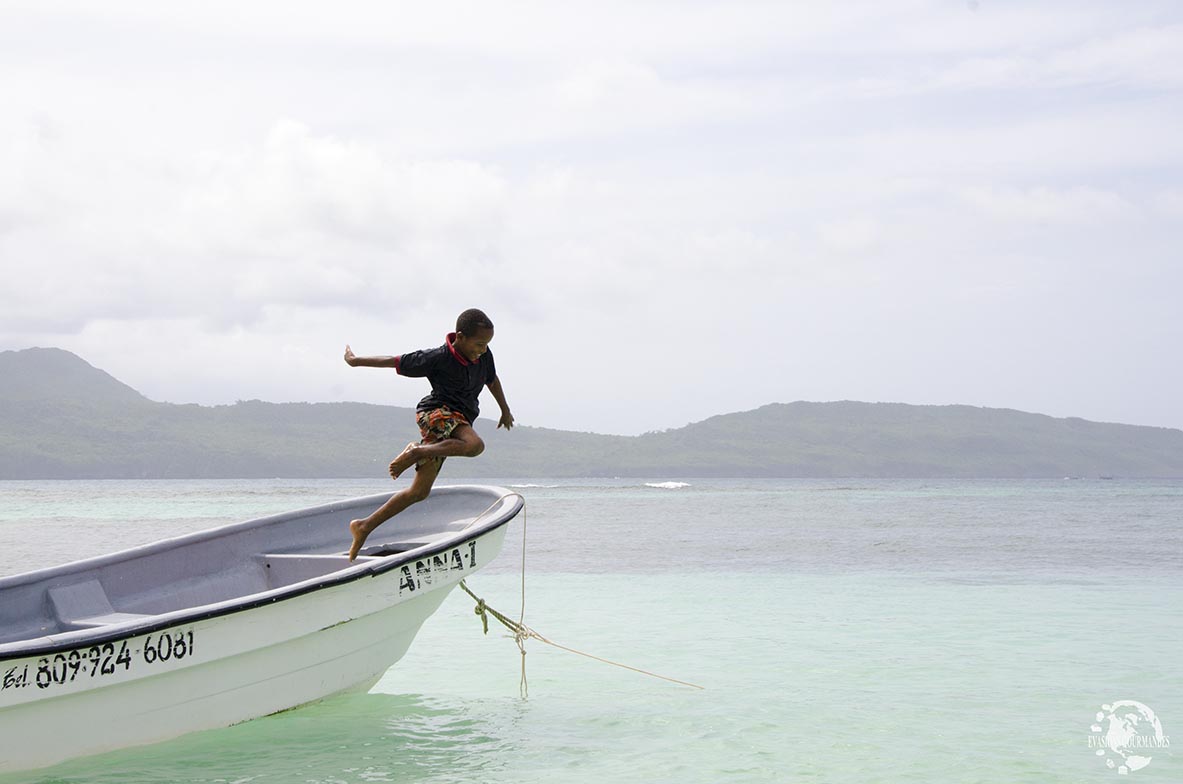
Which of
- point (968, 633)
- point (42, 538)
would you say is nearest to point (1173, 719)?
point (968, 633)

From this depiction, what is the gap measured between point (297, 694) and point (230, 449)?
162195 millimetres

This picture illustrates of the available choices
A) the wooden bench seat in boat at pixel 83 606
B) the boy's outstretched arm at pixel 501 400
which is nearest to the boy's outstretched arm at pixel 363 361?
the boy's outstretched arm at pixel 501 400

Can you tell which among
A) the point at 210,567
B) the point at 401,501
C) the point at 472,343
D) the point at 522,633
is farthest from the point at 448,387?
the point at 210,567

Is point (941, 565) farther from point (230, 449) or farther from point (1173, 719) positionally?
point (230, 449)

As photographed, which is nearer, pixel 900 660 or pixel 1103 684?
pixel 1103 684

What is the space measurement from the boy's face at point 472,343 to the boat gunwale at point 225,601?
1.04 m

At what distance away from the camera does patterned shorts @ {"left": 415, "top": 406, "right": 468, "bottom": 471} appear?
22.3ft

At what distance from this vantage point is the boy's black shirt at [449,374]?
6.70m

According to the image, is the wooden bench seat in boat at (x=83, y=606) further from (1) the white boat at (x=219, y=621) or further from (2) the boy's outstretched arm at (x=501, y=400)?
(2) the boy's outstretched arm at (x=501, y=400)

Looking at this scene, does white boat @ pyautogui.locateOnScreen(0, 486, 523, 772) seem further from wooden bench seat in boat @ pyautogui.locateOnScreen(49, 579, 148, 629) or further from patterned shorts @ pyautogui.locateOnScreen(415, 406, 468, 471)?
patterned shorts @ pyautogui.locateOnScreen(415, 406, 468, 471)

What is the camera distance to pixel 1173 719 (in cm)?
767

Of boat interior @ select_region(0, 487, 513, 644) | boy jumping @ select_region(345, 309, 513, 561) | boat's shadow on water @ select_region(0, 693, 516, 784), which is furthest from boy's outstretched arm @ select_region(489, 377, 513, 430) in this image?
boat's shadow on water @ select_region(0, 693, 516, 784)

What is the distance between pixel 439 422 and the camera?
6.79 m

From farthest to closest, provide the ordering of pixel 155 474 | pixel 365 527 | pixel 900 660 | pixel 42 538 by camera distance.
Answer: pixel 155 474, pixel 42 538, pixel 900 660, pixel 365 527
